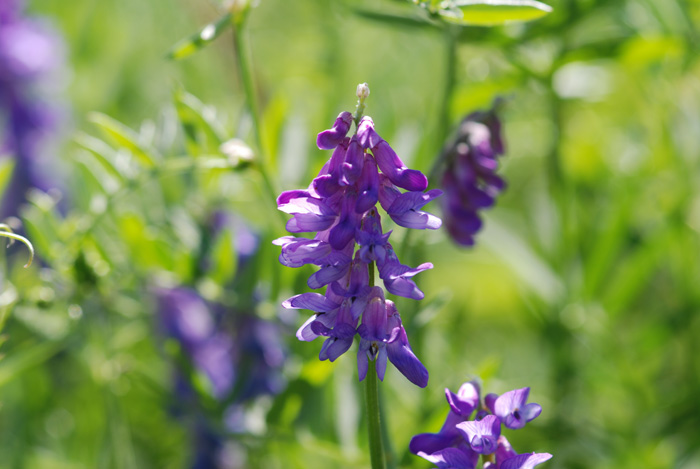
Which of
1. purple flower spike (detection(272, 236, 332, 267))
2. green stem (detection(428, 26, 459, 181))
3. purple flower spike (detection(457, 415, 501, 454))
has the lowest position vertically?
purple flower spike (detection(457, 415, 501, 454))

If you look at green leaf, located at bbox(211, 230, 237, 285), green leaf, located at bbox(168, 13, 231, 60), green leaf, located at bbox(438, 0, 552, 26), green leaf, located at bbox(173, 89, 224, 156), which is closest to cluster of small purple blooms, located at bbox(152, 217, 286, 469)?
green leaf, located at bbox(211, 230, 237, 285)

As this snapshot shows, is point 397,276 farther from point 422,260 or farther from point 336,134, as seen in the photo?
point 422,260

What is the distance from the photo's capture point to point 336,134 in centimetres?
74

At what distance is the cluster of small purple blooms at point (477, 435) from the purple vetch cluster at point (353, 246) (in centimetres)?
6

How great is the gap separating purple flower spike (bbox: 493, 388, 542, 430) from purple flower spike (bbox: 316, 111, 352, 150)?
279mm

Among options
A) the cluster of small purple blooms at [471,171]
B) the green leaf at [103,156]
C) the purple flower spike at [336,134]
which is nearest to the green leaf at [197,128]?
the green leaf at [103,156]

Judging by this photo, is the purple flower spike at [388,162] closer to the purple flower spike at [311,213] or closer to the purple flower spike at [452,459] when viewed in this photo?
the purple flower spike at [311,213]

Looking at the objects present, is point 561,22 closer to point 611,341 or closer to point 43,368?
point 611,341

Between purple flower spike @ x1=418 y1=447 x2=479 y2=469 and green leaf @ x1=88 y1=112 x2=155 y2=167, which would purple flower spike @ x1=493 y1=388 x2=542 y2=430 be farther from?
green leaf @ x1=88 y1=112 x2=155 y2=167

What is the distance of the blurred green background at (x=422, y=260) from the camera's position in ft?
4.22

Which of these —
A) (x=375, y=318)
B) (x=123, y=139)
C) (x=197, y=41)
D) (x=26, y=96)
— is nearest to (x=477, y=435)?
(x=375, y=318)

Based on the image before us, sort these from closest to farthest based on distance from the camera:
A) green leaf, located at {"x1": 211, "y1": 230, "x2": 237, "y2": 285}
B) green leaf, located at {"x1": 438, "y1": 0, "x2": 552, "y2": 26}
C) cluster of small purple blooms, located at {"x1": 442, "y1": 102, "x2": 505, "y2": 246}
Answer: green leaf, located at {"x1": 438, "y1": 0, "x2": 552, "y2": 26}
cluster of small purple blooms, located at {"x1": 442, "y1": 102, "x2": 505, "y2": 246}
green leaf, located at {"x1": 211, "y1": 230, "x2": 237, "y2": 285}

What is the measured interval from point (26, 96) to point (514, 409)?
1.70 meters

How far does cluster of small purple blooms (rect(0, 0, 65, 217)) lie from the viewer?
1918 mm
